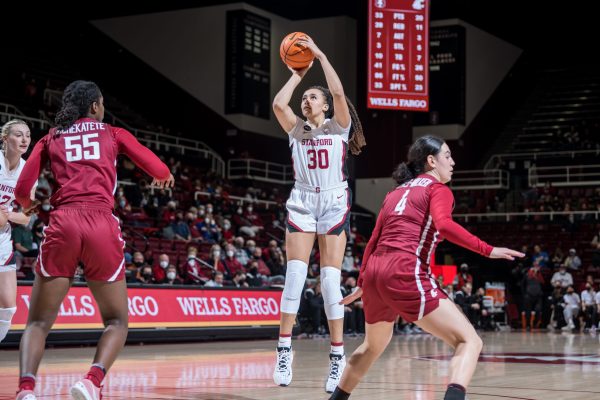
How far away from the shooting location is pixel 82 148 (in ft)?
16.9

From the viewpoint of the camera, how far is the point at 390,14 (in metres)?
20.9

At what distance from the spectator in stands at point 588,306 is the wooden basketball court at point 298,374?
8949 mm

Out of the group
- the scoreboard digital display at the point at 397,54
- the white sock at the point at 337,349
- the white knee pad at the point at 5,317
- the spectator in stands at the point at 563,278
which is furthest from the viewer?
the spectator in stands at the point at 563,278

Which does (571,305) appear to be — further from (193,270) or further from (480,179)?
(193,270)

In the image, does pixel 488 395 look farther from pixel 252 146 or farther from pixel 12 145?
pixel 252 146

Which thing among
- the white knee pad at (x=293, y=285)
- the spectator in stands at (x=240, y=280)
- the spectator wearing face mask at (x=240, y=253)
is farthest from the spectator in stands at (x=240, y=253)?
the white knee pad at (x=293, y=285)

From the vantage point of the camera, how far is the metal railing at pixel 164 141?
84.4ft

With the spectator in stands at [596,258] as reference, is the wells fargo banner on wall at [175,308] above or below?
below

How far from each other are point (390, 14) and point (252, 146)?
9.98 meters

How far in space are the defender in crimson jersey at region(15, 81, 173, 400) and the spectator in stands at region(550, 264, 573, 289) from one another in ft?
64.7

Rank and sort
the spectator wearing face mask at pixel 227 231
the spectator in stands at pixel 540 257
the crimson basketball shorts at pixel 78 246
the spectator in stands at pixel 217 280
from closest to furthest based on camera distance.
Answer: the crimson basketball shorts at pixel 78 246 < the spectator in stands at pixel 217 280 < the spectator wearing face mask at pixel 227 231 < the spectator in stands at pixel 540 257

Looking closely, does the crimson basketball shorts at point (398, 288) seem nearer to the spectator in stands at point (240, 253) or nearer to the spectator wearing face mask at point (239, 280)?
the spectator wearing face mask at point (239, 280)

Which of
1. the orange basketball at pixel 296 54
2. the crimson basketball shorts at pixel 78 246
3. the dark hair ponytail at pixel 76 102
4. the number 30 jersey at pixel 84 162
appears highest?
the orange basketball at pixel 296 54

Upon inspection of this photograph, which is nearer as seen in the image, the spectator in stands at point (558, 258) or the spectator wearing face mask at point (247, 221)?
the spectator wearing face mask at point (247, 221)
